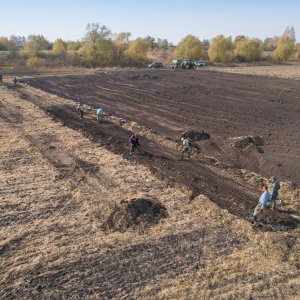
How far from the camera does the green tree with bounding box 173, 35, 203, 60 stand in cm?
8412

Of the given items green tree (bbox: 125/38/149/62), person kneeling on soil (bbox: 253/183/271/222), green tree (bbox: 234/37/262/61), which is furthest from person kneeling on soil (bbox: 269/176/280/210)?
green tree (bbox: 234/37/262/61)

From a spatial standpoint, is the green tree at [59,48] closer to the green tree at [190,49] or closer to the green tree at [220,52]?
the green tree at [190,49]

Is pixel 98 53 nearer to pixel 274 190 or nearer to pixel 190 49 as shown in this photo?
pixel 190 49

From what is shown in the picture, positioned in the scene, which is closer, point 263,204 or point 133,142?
point 263,204

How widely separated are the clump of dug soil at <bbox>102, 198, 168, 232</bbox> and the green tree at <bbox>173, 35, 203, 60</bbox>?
75005 mm

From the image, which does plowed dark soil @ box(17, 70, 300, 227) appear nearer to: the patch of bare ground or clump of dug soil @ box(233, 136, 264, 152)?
clump of dug soil @ box(233, 136, 264, 152)

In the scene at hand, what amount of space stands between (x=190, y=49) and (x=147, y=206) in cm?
7610

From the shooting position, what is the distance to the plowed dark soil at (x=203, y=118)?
16797 mm

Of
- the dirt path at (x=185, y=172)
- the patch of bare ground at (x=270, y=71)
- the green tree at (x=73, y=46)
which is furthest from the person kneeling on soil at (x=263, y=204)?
the green tree at (x=73, y=46)

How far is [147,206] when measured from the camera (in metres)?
13.5

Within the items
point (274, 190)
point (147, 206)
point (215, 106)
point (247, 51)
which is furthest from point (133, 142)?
point (247, 51)

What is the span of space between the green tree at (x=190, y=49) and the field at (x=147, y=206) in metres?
57.7

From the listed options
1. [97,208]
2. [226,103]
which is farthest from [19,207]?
[226,103]

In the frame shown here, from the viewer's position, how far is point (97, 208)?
45.2 feet
